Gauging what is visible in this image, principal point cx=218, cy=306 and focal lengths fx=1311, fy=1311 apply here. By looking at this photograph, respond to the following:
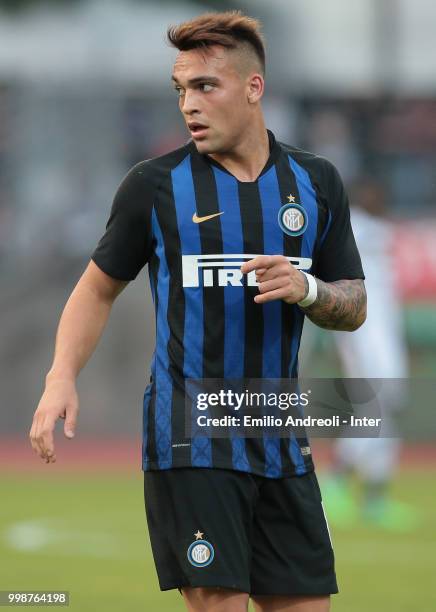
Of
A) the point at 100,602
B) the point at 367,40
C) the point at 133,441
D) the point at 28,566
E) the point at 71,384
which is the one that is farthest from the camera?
the point at 367,40

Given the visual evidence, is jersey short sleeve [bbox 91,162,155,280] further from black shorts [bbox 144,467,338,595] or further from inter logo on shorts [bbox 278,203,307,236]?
black shorts [bbox 144,467,338,595]

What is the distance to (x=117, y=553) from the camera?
783 centimetres

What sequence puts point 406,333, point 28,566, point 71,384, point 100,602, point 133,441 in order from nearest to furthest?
point 71,384 → point 100,602 → point 28,566 → point 133,441 → point 406,333

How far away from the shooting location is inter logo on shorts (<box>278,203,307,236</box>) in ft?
12.6

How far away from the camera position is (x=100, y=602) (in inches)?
250

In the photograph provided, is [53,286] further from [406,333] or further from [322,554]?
[322,554]

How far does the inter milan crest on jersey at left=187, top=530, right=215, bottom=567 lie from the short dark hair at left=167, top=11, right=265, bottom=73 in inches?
55.7

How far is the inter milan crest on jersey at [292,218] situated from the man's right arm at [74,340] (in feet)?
1.69

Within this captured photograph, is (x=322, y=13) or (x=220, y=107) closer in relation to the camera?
(x=220, y=107)

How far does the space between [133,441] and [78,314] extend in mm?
9169

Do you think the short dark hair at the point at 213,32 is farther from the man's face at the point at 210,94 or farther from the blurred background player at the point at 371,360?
the blurred background player at the point at 371,360

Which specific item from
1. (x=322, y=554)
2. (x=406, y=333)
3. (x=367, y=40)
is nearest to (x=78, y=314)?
(x=322, y=554)

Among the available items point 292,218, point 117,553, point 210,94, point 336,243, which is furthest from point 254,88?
point 117,553

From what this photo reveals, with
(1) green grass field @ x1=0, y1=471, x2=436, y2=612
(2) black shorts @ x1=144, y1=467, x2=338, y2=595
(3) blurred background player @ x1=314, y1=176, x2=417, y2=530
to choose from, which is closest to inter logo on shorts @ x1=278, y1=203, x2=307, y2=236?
(2) black shorts @ x1=144, y1=467, x2=338, y2=595
